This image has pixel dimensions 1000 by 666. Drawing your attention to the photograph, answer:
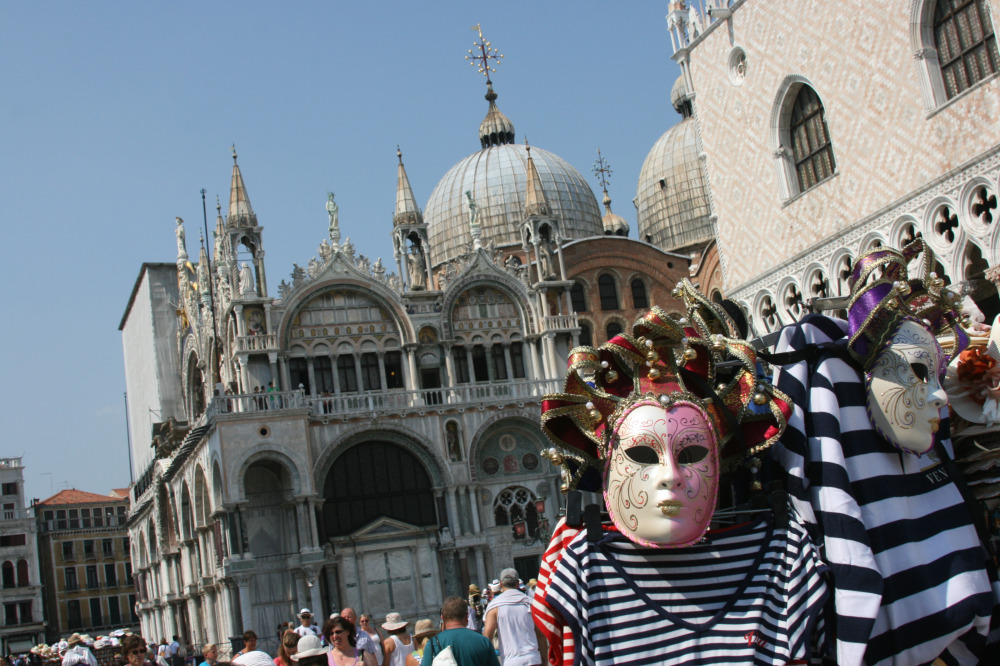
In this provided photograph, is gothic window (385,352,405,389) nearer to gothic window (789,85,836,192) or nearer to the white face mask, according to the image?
gothic window (789,85,836,192)

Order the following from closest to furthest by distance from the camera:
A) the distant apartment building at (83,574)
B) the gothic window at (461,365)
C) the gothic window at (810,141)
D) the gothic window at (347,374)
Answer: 1. the gothic window at (810,141)
2. the gothic window at (347,374)
3. the gothic window at (461,365)
4. the distant apartment building at (83,574)

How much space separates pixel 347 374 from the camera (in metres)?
28.5

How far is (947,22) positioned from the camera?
15.9 metres

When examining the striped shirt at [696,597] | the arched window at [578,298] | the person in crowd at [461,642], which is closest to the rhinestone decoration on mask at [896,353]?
the striped shirt at [696,597]

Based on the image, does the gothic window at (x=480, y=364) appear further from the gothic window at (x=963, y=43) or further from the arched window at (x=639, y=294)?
the gothic window at (x=963, y=43)

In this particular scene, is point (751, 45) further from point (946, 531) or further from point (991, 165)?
point (946, 531)

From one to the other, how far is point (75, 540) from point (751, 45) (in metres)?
47.8

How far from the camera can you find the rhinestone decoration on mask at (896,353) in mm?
4555

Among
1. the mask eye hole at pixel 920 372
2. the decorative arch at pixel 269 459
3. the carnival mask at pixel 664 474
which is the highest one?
the decorative arch at pixel 269 459

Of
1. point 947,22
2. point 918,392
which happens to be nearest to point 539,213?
point 947,22

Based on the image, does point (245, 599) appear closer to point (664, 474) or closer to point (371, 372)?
point (371, 372)

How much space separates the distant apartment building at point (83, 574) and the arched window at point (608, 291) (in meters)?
32.8

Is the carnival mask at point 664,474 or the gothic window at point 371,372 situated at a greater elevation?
the gothic window at point 371,372

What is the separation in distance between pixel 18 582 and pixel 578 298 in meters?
34.7
